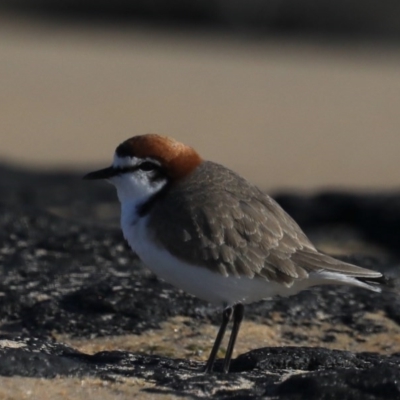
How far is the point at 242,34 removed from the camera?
1323 inches

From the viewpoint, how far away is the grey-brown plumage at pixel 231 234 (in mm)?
5383

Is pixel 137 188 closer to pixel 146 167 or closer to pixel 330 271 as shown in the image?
pixel 146 167

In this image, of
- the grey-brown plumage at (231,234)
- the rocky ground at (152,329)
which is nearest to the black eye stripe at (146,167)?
the grey-brown plumage at (231,234)

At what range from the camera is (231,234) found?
5465 millimetres

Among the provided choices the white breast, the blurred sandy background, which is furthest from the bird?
the blurred sandy background

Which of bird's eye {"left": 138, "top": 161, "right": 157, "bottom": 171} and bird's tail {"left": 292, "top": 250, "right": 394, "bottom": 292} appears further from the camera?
bird's eye {"left": 138, "top": 161, "right": 157, "bottom": 171}

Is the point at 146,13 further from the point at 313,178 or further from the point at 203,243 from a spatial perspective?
the point at 203,243

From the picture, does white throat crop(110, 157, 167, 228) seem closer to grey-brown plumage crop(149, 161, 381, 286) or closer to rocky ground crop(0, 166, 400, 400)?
grey-brown plumage crop(149, 161, 381, 286)

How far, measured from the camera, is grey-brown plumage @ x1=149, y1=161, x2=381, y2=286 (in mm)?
Answer: 5383

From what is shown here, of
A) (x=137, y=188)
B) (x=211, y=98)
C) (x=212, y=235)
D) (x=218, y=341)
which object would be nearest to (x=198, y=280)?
(x=212, y=235)

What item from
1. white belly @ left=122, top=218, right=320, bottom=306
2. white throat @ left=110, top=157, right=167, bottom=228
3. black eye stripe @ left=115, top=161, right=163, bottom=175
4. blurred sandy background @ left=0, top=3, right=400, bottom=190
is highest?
black eye stripe @ left=115, top=161, right=163, bottom=175

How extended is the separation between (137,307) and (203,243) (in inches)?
51.5

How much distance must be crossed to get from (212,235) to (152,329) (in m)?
1.15

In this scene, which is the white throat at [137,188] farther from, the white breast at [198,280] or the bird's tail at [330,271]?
the bird's tail at [330,271]
